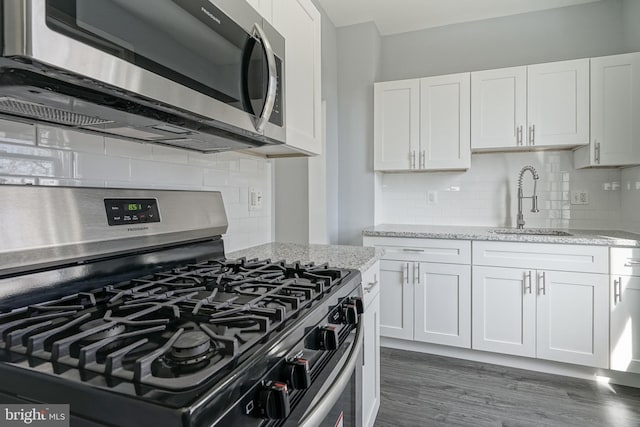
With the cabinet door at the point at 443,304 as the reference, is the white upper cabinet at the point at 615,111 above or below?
above

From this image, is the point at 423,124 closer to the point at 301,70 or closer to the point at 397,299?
the point at 397,299

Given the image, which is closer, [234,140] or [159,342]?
[159,342]

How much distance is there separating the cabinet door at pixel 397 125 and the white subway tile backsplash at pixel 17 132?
258 centimetres

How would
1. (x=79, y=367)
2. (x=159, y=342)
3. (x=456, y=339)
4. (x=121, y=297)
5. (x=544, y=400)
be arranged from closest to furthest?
(x=79, y=367) < (x=159, y=342) < (x=121, y=297) < (x=544, y=400) < (x=456, y=339)

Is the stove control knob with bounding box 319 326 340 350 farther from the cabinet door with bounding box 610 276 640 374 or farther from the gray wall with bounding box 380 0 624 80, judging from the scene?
the gray wall with bounding box 380 0 624 80

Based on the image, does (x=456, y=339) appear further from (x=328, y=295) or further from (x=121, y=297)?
(x=121, y=297)

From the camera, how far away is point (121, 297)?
0.87 meters

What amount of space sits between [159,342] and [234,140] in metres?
0.77

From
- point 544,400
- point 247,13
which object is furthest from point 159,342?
point 544,400

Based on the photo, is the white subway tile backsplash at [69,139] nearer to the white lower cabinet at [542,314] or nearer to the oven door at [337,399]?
the oven door at [337,399]

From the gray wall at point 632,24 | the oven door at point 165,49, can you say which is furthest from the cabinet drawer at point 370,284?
the gray wall at point 632,24

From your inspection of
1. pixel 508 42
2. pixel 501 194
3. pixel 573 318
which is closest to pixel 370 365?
pixel 573 318

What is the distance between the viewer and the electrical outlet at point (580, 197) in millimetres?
2820

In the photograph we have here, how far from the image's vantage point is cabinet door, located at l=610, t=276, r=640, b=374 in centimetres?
220
